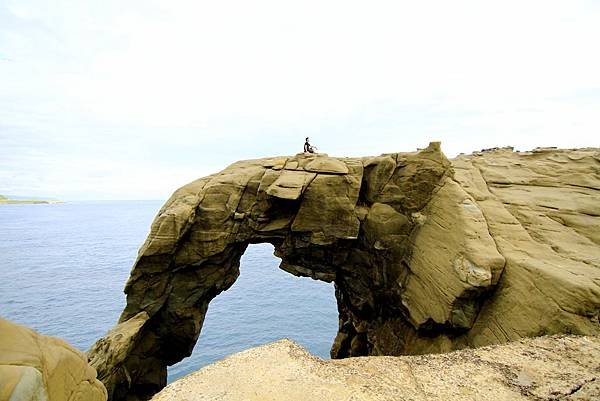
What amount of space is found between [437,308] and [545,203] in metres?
7.36

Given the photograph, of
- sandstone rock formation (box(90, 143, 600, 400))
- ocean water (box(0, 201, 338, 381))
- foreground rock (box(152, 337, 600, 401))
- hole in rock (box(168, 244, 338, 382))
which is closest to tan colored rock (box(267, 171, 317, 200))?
sandstone rock formation (box(90, 143, 600, 400))

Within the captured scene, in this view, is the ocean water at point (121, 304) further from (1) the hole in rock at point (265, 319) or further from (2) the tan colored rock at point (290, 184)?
(2) the tan colored rock at point (290, 184)

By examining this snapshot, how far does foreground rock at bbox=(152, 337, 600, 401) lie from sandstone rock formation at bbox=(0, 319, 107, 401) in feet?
4.45

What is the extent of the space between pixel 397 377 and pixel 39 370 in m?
6.22

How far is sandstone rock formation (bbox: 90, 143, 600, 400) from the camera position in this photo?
12.7m

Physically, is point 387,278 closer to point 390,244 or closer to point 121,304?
point 390,244

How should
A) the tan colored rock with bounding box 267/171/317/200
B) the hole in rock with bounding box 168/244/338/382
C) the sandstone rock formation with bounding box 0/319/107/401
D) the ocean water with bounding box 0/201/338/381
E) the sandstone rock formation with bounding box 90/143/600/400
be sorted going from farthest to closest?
the ocean water with bounding box 0/201/338/381 → the hole in rock with bounding box 168/244/338/382 → the tan colored rock with bounding box 267/171/317/200 → the sandstone rock formation with bounding box 90/143/600/400 → the sandstone rock formation with bounding box 0/319/107/401

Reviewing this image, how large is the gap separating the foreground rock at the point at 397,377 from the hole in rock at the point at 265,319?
94.1 feet

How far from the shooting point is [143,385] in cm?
2002

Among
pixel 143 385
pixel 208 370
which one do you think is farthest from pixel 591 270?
pixel 143 385

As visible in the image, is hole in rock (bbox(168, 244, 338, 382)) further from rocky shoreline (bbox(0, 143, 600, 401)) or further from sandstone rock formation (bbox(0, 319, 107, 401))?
sandstone rock formation (bbox(0, 319, 107, 401))

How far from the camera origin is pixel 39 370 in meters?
4.33

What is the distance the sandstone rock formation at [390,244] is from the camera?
1273 cm

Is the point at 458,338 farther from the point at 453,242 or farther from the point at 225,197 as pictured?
the point at 225,197
